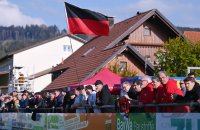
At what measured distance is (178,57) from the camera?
32.1 m

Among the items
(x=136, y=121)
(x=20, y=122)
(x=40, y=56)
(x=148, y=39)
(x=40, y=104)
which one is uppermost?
(x=40, y=56)

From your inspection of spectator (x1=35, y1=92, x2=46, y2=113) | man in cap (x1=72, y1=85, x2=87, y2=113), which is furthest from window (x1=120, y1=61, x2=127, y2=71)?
man in cap (x1=72, y1=85, x2=87, y2=113)

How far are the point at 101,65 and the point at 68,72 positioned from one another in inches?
276

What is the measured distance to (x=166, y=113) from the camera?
28.7 ft

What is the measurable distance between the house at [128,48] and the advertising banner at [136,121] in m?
25.4

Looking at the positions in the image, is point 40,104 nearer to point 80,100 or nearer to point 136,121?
point 80,100

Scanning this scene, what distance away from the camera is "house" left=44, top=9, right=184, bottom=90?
37.3 meters

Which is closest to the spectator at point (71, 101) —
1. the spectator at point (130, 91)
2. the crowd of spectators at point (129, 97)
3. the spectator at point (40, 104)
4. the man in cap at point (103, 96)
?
the crowd of spectators at point (129, 97)

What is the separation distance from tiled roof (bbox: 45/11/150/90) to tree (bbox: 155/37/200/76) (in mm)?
5008

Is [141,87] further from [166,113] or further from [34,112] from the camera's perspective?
[34,112]

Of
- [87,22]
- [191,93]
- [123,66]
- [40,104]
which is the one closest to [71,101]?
[87,22]

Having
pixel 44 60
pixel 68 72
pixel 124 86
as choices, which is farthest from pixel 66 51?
pixel 124 86

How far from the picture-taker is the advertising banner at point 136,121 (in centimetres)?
919

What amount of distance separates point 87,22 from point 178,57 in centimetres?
1723
